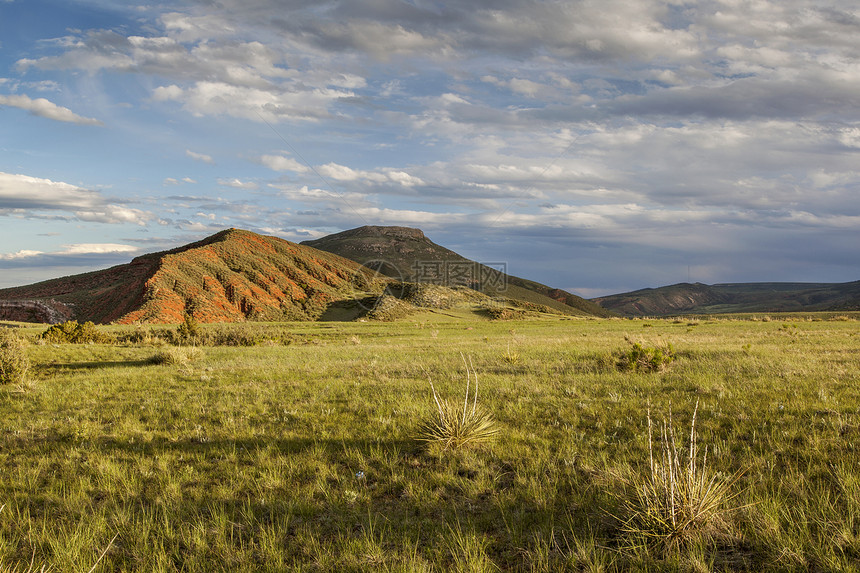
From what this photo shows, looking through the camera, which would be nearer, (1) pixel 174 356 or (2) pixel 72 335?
(1) pixel 174 356

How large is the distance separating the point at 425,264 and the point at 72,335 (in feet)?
377

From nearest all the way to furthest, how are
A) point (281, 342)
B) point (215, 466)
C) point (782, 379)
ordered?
point (215, 466) < point (782, 379) < point (281, 342)

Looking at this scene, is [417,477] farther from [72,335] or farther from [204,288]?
[204,288]

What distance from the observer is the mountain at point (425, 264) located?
114 m

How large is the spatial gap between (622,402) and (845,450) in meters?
3.59

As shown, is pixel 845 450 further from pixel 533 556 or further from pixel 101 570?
pixel 101 570

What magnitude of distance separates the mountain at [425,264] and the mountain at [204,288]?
37.0 metres

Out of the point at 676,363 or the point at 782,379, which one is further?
the point at 676,363

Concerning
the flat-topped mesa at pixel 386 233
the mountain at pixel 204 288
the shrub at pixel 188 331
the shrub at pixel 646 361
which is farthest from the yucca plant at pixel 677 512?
the flat-topped mesa at pixel 386 233

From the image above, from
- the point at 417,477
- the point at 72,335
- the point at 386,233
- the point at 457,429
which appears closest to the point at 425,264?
the point at 386,233

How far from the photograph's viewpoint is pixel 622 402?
9.20m

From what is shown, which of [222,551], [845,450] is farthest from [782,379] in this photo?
[222,551]

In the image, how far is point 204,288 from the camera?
59062 millimetres

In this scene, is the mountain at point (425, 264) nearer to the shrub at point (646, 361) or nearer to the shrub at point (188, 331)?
the shrub at point (188, 331)
